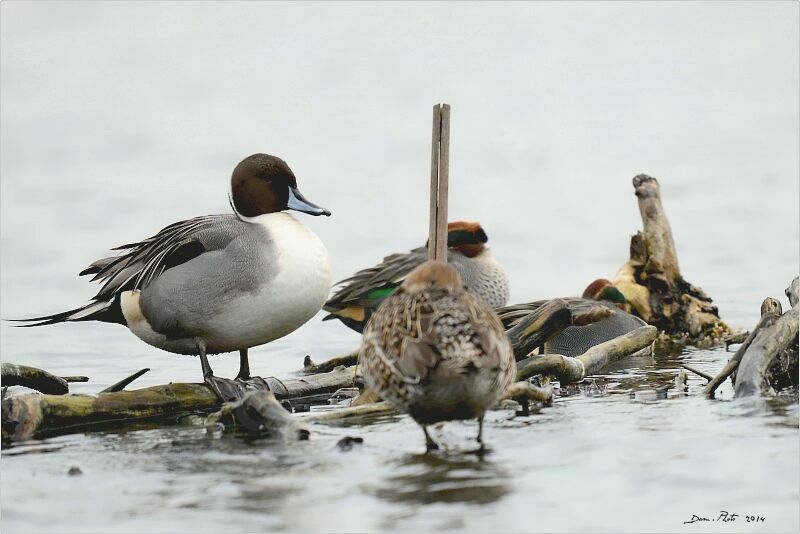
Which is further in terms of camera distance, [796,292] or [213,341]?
[213,341]

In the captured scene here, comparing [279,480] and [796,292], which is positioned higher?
[796,292]

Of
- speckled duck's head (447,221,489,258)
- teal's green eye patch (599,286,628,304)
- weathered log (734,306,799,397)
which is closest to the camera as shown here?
weathered log (734,306,799,397)

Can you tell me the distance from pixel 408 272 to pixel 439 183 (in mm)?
2789

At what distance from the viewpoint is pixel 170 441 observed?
17.0 ft

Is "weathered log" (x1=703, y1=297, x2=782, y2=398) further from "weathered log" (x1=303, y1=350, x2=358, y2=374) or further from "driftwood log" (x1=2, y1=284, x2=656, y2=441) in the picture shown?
"weathered log" (x1=303, y1=350, x2=358, y2=374)

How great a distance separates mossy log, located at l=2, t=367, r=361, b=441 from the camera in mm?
5305

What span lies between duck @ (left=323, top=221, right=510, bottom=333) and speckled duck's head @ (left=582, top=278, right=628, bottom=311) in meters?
0.77

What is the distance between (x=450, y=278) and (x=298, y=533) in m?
1.37

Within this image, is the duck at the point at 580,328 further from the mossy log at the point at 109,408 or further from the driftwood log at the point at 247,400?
the mossy log at the point at 109,408

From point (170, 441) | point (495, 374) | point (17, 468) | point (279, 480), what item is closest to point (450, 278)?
point (495, 374)

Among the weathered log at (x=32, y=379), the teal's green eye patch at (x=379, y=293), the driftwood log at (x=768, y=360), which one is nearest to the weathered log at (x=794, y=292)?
the driftwood log at (x=768, y=360)

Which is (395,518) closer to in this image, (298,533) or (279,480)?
(298,533)

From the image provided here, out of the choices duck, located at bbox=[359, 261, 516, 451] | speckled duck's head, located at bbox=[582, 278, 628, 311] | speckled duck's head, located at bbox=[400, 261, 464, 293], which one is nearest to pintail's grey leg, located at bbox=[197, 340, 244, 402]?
duck, located at bbox=[359, 261, 516, 451]

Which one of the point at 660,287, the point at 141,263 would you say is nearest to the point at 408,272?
the point at 660,287
